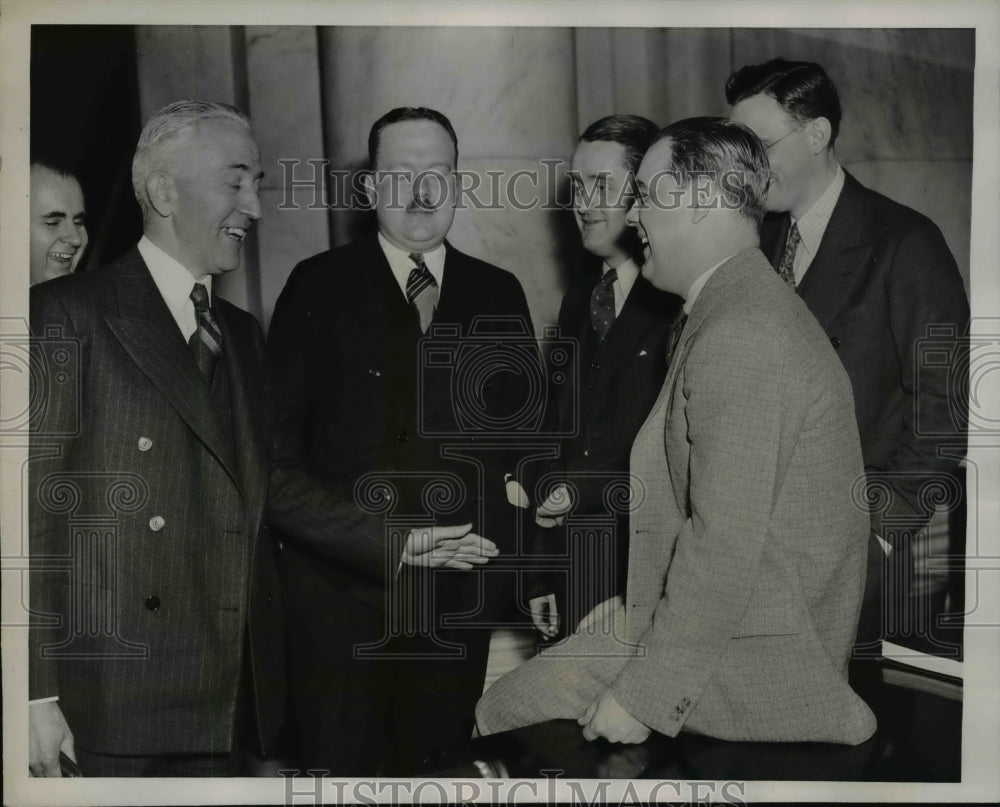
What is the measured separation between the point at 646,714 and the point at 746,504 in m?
0.52

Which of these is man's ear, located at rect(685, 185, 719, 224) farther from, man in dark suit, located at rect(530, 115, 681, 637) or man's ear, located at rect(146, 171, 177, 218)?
man's ear, located at rect(146, 171, 177, 218)

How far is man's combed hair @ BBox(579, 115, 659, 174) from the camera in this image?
273 cm

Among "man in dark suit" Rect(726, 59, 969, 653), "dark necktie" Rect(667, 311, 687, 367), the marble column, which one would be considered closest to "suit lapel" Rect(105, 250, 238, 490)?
the marble column

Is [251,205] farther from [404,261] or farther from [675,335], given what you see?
[675,335]

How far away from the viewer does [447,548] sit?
2764 millimetres

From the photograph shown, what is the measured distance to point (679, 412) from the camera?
2.28 metres

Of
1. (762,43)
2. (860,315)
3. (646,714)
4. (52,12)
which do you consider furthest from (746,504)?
(52,12)

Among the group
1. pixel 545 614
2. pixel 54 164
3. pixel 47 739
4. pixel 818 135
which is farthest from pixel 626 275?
pixel 47 739

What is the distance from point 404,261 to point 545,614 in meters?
1.02

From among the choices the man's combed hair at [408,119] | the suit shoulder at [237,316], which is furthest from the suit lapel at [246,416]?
the man's combed hair at [408,119]

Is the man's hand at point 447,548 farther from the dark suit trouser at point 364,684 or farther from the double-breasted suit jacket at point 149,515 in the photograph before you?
the double-breasted suit jacket at point 149,515

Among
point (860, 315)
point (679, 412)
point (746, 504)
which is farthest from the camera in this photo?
point (860, 315)

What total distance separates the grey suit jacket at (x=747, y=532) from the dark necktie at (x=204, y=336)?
1135mm

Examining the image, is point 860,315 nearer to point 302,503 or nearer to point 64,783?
point 302,503
